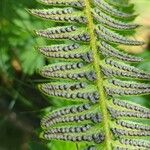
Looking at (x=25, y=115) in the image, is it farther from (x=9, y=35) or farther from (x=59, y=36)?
(x=59, y=36)

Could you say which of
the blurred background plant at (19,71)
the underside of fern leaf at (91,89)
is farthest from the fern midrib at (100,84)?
the blurred background plant at (19,71)

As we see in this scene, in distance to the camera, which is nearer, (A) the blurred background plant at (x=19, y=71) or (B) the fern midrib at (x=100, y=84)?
(B) the fern midrib at (x=100, y=84)

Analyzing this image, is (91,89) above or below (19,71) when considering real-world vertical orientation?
below

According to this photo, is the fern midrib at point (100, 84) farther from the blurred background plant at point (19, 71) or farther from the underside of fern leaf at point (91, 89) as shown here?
the blurred background plant at point (19, 71)

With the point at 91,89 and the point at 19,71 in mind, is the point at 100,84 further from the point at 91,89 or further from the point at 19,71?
the point at 19,71

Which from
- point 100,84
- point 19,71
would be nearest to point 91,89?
point 100,84
